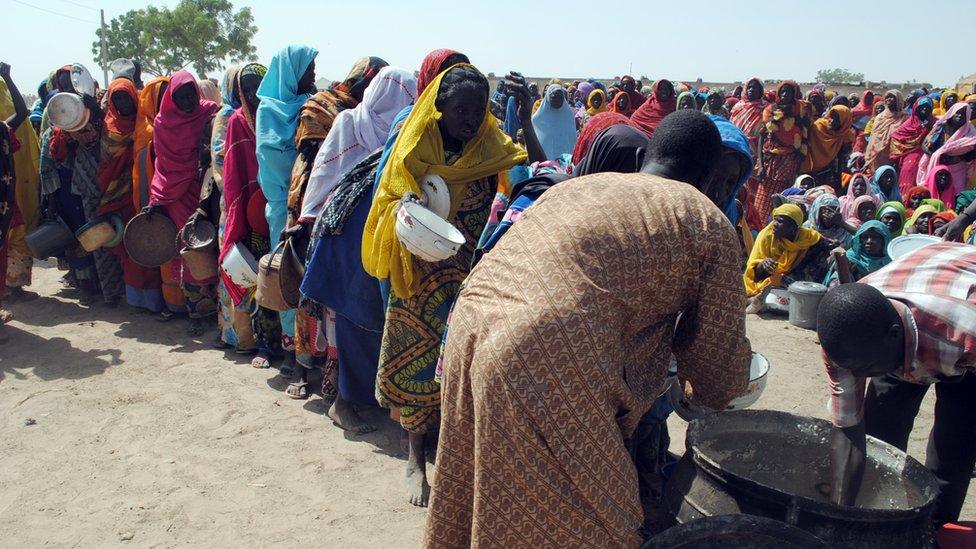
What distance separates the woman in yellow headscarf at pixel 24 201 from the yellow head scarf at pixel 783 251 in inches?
264

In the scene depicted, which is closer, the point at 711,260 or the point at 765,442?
the point at 711,260

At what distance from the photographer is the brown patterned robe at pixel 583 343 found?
1.83m

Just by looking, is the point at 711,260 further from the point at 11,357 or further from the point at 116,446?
the point at 11,357

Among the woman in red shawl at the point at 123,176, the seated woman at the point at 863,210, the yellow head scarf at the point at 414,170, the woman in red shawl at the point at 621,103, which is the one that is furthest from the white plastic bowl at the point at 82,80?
the woman in red shawl at the point at 621,103

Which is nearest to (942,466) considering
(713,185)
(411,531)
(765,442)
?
(765,442)

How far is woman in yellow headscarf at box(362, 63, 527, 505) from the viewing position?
3.28 m

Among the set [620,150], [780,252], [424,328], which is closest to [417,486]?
[424,328]

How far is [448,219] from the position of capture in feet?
11.4

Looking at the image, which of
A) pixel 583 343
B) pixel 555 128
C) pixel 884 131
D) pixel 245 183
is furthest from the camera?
pixel 884 131

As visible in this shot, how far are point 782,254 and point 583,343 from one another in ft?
19.1

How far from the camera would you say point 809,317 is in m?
6.38

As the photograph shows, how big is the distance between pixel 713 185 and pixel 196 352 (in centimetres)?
422

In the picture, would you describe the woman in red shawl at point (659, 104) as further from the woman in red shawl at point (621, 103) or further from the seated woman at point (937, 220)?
the seated woman at point (937, 220)

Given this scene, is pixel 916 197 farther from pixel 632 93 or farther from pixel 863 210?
pixel 632 93
